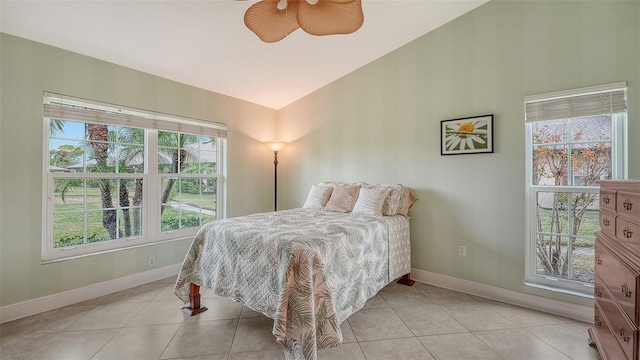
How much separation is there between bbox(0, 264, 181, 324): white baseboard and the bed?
0.99 metres

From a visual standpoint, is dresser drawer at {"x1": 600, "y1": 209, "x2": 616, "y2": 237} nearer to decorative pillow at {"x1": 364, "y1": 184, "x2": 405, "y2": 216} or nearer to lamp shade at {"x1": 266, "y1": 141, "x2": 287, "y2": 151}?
decorative pillow at {"x1": 364, "y1": 184, "x2": 405, "y2": 216}

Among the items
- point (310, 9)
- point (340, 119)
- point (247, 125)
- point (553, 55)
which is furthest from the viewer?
point (247, 125)

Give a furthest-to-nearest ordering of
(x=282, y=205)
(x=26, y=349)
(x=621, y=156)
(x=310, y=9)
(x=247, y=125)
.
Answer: (x=282, y=205) < (x=247, y=125) < (x=621, y=156) < (x=26, y=349) < (x=310, y=9)

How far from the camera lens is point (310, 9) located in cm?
164

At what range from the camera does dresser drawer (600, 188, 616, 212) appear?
Result: 4.89 ft

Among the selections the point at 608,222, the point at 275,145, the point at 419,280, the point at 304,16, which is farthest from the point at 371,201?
the point at 275,145

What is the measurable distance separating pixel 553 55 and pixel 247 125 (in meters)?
3.63

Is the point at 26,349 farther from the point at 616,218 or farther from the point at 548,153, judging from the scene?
the point at 548,153

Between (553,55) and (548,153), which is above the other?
(553,55)

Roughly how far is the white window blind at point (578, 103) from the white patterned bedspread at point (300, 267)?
164cm

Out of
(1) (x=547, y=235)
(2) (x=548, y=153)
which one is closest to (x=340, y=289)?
(1) (x=547, y=235)

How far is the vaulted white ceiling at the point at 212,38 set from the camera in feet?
6.68

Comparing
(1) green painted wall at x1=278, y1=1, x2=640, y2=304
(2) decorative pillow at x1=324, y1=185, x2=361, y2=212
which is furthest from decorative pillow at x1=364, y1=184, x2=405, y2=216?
(2) decorative pillow at x1=324, y1=185, x2=361, y2=212

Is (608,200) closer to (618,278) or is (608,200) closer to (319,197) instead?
(618,278)
